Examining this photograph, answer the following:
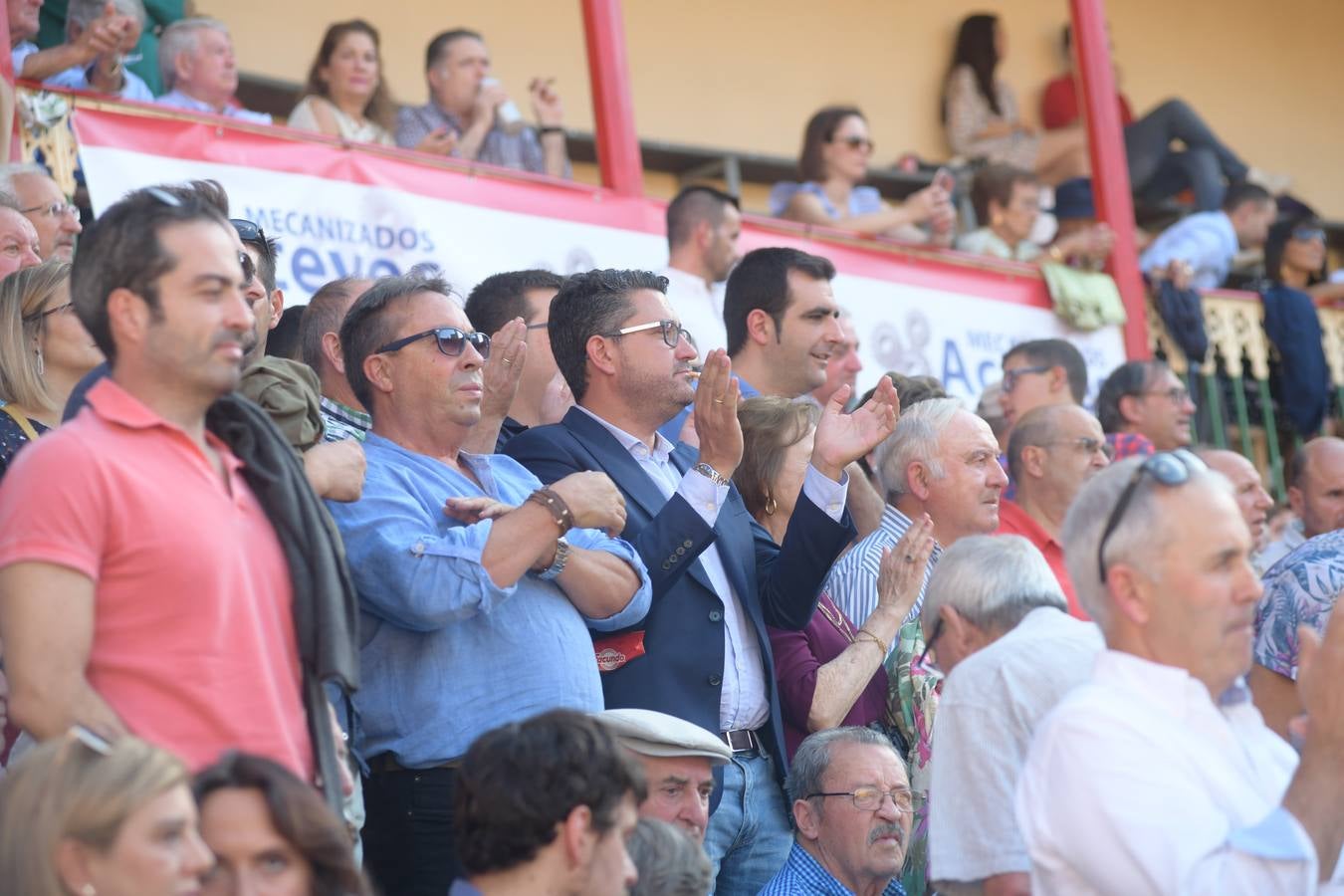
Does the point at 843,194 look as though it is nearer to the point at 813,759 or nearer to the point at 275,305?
the point at 275,305

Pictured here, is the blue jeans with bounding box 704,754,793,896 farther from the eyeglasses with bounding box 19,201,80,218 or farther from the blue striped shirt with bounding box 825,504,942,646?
the eyeglasses with bounding box 19,201,80,218

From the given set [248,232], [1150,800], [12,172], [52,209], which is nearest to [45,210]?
[52,209]

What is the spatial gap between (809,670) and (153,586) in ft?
6.80

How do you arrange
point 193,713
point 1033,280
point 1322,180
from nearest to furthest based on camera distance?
1. point 193,713
2. point 1033,280
3. point 1322,180

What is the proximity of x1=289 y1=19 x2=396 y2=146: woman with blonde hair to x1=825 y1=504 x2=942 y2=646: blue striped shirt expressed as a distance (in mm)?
3383

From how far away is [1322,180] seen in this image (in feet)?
44.4

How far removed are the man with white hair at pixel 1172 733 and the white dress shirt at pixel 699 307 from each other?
3.79 m

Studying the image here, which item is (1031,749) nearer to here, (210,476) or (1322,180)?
(210,476)

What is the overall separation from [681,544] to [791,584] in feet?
1.45

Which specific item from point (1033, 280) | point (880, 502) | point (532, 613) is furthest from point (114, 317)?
point (1033, 280)

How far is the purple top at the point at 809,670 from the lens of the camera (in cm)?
454

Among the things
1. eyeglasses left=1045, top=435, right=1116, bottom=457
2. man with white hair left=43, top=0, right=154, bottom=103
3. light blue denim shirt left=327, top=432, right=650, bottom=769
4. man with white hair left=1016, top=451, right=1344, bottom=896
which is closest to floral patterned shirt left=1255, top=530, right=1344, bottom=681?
eyeglasses left=1045, top=435, right=1116, bottom=457

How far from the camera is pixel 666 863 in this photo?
3396 millimetres

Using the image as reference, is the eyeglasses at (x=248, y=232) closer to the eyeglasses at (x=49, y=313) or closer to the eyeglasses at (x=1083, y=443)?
the eyeglasses at (x=49, y=313)
